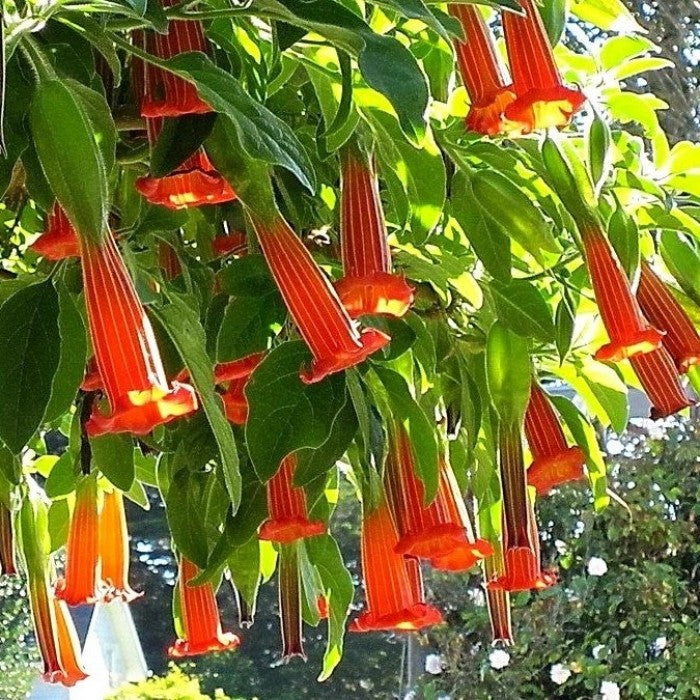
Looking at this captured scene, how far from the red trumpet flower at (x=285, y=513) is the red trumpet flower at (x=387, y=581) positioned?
0.04 m

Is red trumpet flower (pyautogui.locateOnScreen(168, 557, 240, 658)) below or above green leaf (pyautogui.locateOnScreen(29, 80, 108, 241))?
below

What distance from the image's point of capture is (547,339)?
1.46ft

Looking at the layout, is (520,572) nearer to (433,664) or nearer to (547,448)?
(547,448)

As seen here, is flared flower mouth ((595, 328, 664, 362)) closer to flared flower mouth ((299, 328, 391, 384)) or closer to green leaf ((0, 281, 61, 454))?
flared flower mouth ((299, 328, 391, 384))

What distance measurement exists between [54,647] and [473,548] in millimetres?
279

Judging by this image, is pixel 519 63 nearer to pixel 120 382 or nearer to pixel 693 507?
pixel 120 382

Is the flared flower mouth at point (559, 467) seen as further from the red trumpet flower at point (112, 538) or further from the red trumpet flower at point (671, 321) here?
the red trumpet flower at point (112, 538)

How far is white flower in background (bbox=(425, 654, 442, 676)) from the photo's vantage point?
1.60 metres

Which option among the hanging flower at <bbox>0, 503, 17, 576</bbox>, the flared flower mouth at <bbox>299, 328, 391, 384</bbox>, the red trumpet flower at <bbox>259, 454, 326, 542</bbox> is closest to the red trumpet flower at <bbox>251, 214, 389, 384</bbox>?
the flared flower mouth at <bbox>299, 328, 391, 384</bbox>

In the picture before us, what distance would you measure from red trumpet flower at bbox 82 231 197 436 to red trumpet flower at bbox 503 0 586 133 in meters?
0.15

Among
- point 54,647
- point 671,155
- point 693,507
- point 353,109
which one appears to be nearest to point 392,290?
point 353,109

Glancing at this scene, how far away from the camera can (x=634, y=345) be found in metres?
0.40

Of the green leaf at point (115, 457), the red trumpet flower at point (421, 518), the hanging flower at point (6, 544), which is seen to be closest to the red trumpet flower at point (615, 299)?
the red trumpet flower at point (421, 518)

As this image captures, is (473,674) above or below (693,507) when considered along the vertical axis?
below
